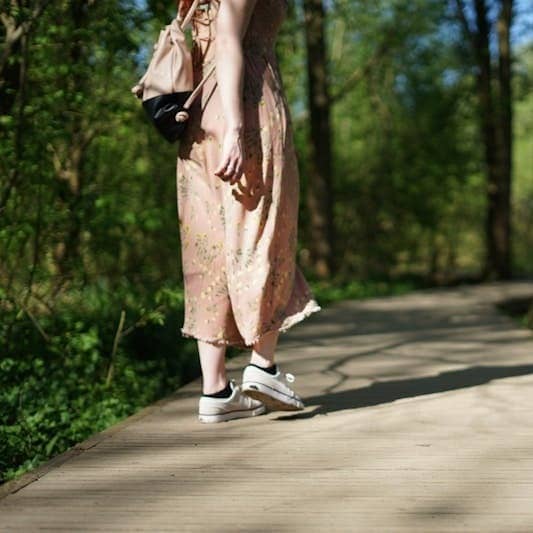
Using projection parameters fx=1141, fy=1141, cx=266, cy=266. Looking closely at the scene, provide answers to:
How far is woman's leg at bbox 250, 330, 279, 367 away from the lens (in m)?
4.39

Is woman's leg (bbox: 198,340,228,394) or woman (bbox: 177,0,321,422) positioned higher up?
woman (bbox: 177,0,321,422)

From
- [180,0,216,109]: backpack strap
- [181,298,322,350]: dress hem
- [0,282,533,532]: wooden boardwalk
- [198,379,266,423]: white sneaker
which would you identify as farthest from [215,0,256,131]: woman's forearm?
[0,282,533,532]: wooden boardwalk

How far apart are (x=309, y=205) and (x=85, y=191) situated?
28.5 feet

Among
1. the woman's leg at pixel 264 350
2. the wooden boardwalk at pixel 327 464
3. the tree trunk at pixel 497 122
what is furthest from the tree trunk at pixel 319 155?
the woman's leg at pixel 264 350

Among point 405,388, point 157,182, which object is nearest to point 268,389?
point 405,388

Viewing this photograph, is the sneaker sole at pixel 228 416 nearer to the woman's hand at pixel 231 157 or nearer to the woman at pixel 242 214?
Answer: the woman at pixel 242 214

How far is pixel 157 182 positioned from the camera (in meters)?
11.2

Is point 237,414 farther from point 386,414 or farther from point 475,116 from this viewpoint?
point 475,116

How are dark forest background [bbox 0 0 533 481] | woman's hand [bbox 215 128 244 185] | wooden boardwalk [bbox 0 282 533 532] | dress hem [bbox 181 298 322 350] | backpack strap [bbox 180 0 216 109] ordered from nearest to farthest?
wooden boardwalk [bbox 0 282 533 532]
woman's hand [bbox 215 128 244 185]
backpack strap [bbox 180 0 216 109]
dress hem [bbox 181 298 322 350]
dark forest background [bbox 0 0 533 481]

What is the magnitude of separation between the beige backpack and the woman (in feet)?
0.36

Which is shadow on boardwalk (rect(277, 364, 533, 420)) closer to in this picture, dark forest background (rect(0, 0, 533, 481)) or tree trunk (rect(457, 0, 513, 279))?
dark forest background (rect(0, 0, 533, 481))

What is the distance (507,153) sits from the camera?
56.5 ft

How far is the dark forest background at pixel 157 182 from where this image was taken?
5492 millimetres

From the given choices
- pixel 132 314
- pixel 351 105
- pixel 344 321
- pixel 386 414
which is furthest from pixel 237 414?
pixel 351 105
